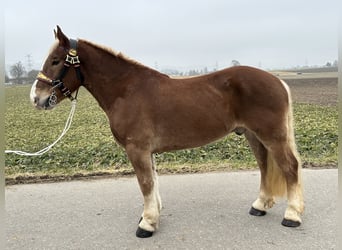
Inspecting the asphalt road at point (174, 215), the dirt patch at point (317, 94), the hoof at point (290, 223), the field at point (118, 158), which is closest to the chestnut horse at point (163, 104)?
the hoof at point (290, 223)

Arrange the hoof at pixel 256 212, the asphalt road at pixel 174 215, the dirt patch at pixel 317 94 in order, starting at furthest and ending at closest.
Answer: the dirt patch at pixel 317 94 → the hoof at pixel 256 212 → the asphalt road at pixel 174 215

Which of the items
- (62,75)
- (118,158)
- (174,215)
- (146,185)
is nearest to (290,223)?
(174,215)

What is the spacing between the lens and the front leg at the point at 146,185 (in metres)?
3.04

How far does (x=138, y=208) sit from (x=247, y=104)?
70.9 inches

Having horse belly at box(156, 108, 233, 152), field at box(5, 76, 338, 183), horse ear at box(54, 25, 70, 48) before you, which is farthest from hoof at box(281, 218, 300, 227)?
horse ear at box(54, 25, 70, 48)

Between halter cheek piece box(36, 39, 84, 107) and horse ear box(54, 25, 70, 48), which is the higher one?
horse ear box(54, 25, 70, 48)

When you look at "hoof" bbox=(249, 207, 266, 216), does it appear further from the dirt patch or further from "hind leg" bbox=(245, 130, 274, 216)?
the dirt patch

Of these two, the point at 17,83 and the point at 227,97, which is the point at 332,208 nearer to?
the point at 227,97

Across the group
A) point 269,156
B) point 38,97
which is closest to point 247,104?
point 269,156

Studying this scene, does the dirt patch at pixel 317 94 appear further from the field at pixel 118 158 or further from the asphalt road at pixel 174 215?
the asphalt road at pixel 174 215

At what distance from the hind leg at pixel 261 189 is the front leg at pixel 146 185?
1.15 m

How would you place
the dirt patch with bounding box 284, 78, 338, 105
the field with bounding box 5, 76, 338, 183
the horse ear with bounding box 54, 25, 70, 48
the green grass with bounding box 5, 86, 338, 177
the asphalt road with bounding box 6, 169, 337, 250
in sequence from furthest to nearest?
the dirt patch with bounding box 284, 78, 338, 105
the green grass with bounding box 5, 86, 338, 177
the field with bounding box 5, 76, 338, 183
the horse ear with bounding box 54, 25, 70, 48
the asphalt road with bounding box 6, 169, 337, 250

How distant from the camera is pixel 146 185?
122 inches

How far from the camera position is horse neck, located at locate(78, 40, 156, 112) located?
3137 millimetres
